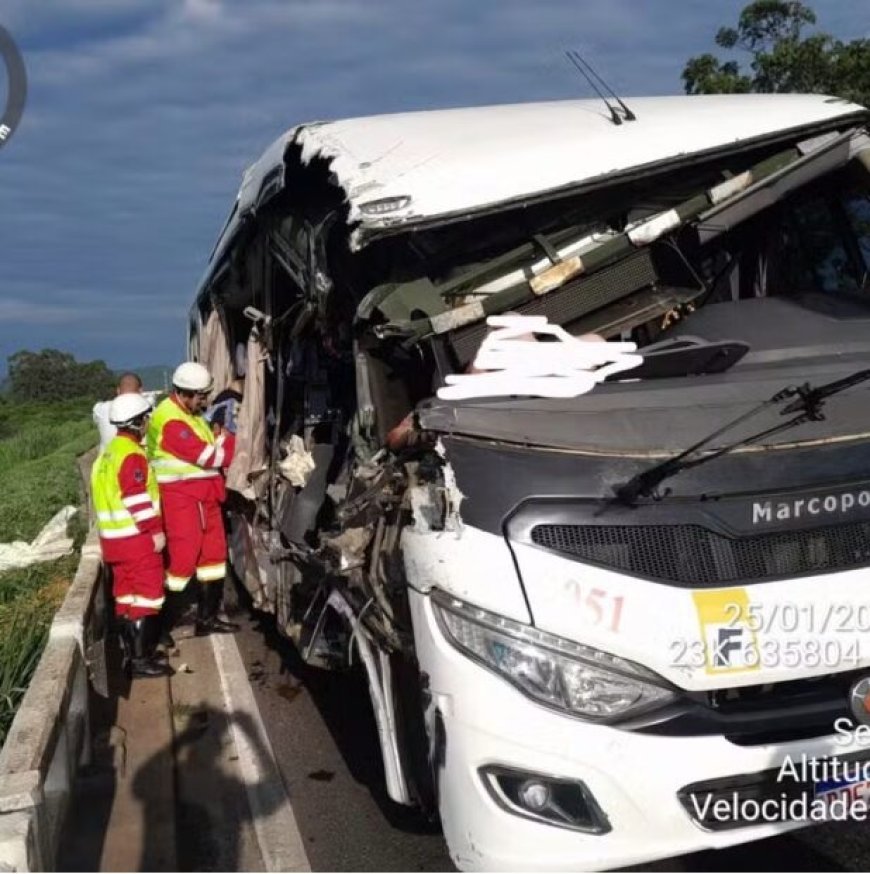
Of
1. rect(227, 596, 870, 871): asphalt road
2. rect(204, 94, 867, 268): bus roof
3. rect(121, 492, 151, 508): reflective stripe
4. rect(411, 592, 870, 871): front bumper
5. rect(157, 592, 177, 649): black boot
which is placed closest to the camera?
rect(411, 592, 870, 871): front bumper

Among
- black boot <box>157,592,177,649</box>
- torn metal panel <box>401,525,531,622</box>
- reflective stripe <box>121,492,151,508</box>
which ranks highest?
torn metal panel <box>401,525,531,622</box>

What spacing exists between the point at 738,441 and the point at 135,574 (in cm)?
396

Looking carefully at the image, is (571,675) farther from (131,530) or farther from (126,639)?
(126,639)

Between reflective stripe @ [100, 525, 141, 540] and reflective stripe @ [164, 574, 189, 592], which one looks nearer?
reflective stripe @ [100, 525, 141, 540]

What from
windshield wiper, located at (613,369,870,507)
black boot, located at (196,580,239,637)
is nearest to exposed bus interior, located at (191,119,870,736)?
windshield wiper, located at (613,369,870,507)

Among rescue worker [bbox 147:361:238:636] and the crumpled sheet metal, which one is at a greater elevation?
rescue worker [bbox 147:361:238:636]

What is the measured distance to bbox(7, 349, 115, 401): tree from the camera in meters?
63.4

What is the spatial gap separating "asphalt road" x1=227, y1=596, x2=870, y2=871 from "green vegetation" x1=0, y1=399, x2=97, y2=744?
1190 millimetres

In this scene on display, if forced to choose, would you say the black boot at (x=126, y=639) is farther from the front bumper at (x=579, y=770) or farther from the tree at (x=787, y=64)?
the tree at (x=787, y=64)

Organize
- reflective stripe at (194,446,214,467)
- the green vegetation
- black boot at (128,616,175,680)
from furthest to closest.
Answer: reflective stripe at (194,446,214,467), black boot at (128,616,175,680), the green vegetation

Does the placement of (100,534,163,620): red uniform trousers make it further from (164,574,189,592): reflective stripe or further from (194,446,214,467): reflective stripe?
(194,446,214,467): reflective stripe

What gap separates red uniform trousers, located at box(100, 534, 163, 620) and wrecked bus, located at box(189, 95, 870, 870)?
4.40 ft

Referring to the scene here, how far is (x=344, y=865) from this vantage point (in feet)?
11.7

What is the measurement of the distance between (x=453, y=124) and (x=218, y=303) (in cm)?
331
